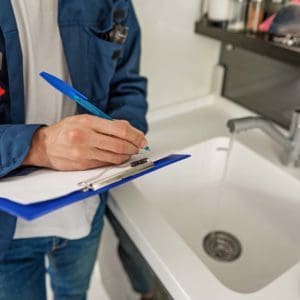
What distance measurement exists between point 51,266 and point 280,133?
658 millimetres

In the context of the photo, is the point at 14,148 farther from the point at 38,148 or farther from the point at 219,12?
the point at 219,12

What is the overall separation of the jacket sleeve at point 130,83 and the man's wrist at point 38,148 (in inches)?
9.1

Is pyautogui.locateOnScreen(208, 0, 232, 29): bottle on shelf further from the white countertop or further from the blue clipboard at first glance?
the blue clipboard

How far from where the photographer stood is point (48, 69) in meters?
0.64

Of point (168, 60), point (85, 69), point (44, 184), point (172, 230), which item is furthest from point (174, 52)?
point (44, 184)

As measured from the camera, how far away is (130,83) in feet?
2.48

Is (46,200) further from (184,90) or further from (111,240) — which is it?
(184,90)

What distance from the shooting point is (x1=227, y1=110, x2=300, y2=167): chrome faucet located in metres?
0.77

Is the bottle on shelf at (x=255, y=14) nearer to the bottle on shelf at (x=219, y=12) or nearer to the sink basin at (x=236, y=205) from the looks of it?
the bottle on shelf at (x=219, y=12)

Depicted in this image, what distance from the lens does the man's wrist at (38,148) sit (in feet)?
1.63

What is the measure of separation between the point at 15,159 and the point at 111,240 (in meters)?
0.59

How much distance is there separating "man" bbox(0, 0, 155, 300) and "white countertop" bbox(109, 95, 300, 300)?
108 mm

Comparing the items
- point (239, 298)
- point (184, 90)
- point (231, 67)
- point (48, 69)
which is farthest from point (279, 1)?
point (239, 298)

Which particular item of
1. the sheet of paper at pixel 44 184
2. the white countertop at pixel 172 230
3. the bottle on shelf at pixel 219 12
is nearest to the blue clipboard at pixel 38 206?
the sheet of paper at pixel 44 184
